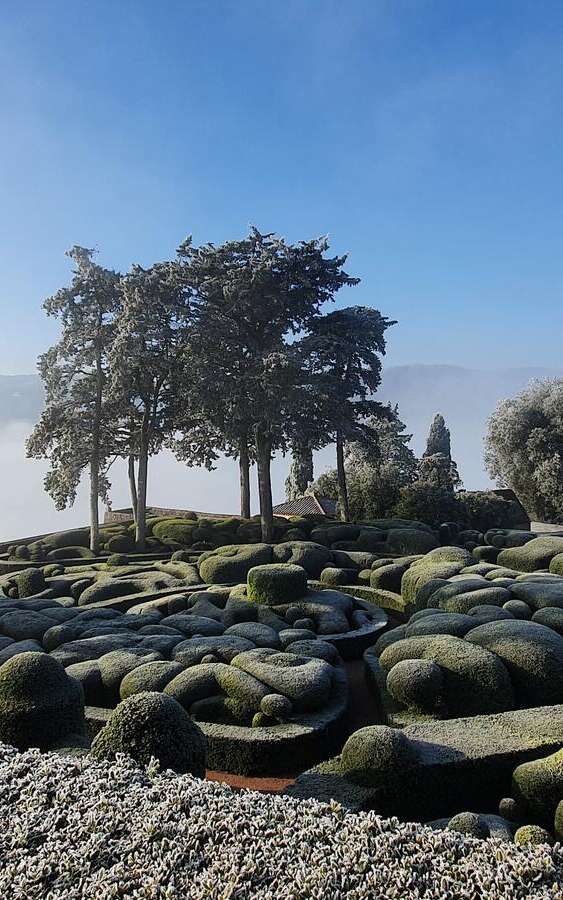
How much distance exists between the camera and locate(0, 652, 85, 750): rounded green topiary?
861 cm

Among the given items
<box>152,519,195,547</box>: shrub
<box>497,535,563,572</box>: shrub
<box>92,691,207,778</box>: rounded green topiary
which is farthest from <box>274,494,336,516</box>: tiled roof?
<box>92,691,207,778</box>: rounded green topiary

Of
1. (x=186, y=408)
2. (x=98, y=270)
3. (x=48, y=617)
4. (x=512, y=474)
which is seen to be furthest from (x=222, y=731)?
(x=512, y=474)

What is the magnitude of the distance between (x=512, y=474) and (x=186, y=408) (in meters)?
21.0

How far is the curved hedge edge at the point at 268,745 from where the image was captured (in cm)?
967

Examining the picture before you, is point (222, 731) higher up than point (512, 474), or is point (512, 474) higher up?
point (512, 474)

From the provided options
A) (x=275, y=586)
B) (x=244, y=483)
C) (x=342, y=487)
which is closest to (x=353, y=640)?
(x=275, y=586)

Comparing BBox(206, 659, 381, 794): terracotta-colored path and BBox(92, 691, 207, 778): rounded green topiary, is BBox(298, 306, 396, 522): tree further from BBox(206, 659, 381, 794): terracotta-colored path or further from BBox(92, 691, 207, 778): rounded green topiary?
BBox(92, 691, 207, 778): rounded green topiary

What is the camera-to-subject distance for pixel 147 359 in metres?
29.7

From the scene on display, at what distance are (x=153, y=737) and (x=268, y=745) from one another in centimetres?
288

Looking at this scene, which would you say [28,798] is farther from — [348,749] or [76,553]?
[76,553]

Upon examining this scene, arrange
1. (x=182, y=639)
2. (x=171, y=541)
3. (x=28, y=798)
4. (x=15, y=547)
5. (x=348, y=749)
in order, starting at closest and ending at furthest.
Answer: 1. (x=28, y=798)
2. (x=348, y=749)
3. (x=182, y=639)
4. (x=171, y=541)
5. (x=15, y=547)

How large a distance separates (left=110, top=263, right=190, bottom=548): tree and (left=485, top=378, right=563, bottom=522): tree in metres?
20.7

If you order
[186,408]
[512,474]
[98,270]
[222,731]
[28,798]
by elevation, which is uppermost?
[98,270]

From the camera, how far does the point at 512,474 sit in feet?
132
